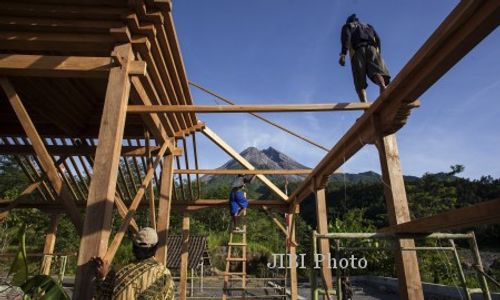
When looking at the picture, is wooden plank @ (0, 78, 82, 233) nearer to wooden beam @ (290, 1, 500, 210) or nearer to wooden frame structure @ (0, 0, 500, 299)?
wooden frame structure @ (0, 0, 500, 299)

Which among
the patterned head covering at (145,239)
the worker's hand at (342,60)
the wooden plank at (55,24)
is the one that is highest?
the worker's hand at (342,60)

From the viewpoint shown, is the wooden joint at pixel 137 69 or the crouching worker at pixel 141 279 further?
the wooden joint at pixel 137 69

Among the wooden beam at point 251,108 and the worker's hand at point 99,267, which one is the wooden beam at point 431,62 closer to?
the wooden beam at point 251,108

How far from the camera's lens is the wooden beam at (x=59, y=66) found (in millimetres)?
3363

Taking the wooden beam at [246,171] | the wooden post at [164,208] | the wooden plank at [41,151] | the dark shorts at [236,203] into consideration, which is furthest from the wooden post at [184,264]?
the wooden plank at [41,151]

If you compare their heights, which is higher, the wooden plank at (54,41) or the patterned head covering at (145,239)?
the wooden plank at (54,41)

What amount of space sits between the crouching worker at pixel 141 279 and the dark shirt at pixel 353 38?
3354mm

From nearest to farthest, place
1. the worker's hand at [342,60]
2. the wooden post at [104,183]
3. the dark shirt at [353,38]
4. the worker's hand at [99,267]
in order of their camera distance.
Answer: the worker's hand at [99,267], the wooden post at [104,183], the dark shirt at [353,38], the worker's hand at [342,60]

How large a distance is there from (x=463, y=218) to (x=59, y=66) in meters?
3.68

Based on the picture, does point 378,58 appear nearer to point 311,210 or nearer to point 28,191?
point 28,191

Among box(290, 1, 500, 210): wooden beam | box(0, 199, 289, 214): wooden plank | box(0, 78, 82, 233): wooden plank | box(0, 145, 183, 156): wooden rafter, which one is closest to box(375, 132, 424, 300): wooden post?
box(290, 1, 500, 210): wooden beam

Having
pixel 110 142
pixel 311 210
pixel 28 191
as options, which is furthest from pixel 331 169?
pixel 311 210

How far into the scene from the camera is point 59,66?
3.37 meters

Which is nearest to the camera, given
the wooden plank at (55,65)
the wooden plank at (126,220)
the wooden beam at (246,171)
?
the wooden plank at (126,220)
